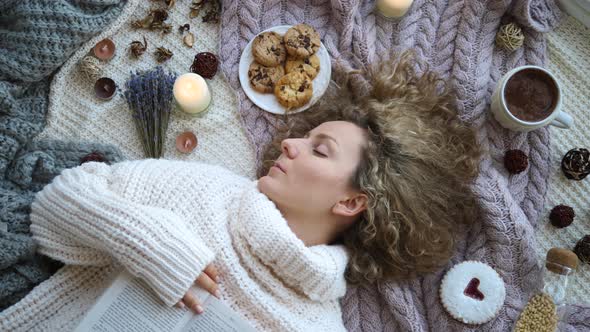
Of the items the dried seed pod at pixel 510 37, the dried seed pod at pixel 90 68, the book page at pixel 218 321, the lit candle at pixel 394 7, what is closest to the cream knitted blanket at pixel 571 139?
the dried seed pod at pixel 510 37

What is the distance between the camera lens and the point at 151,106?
1.62 metres

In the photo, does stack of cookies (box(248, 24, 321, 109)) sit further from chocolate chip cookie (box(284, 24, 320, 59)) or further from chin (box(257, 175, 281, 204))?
chin (box(257, 175, 281, 204))

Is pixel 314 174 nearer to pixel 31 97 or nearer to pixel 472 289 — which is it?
pixel 472 289

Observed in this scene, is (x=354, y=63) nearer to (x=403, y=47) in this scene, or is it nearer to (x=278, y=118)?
(x=403, y=47)

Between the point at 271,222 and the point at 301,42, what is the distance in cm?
59

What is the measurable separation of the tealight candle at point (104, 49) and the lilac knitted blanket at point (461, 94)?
1.15 feet

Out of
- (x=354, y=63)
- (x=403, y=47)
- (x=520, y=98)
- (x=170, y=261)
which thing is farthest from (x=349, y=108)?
(x=170, y=261)

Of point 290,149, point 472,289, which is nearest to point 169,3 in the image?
point 290,149

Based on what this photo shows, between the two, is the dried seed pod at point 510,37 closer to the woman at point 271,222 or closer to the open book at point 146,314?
the woman at point 271,222

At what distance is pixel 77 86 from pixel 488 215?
1.32 meters

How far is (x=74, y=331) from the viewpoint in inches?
51.1

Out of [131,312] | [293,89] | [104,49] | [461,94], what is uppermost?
[461,94]

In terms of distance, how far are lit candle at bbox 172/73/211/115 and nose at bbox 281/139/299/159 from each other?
339 mm

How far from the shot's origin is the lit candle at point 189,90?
5.13ft
